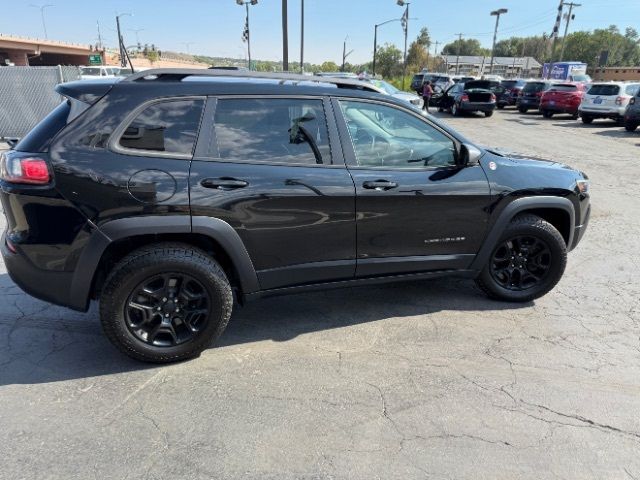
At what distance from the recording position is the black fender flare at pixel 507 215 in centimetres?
377

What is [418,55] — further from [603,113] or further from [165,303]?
[165,303]

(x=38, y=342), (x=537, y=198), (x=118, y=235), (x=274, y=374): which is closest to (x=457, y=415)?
(x=274, y=374)

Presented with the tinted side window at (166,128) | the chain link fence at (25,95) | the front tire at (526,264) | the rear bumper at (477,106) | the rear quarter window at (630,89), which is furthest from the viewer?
the rear bumper at (477,106)

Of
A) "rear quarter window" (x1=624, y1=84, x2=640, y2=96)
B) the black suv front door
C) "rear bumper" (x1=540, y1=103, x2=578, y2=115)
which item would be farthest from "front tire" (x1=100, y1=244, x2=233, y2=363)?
"rear bumper" (x1=540, y1=103, x2=578, y2=115)

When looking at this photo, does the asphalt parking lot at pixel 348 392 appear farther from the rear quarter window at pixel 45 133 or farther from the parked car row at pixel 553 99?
the parked car row at pixel 553 99

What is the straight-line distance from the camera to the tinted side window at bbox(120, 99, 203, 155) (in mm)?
2951

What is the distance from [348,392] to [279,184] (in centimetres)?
138

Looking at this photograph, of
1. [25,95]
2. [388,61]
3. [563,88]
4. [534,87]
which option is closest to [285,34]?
[25,95]

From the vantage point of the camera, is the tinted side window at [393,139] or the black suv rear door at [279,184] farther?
the tinted side window at [393,139]

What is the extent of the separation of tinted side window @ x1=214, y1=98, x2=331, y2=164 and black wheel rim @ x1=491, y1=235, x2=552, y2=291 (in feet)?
5.92

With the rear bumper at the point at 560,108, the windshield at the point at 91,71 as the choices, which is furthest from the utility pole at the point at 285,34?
the windshield at the point at 91,71

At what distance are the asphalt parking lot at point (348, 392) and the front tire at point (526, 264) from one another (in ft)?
0.47

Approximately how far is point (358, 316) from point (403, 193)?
1105 mm

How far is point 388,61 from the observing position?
90250 millimetres
